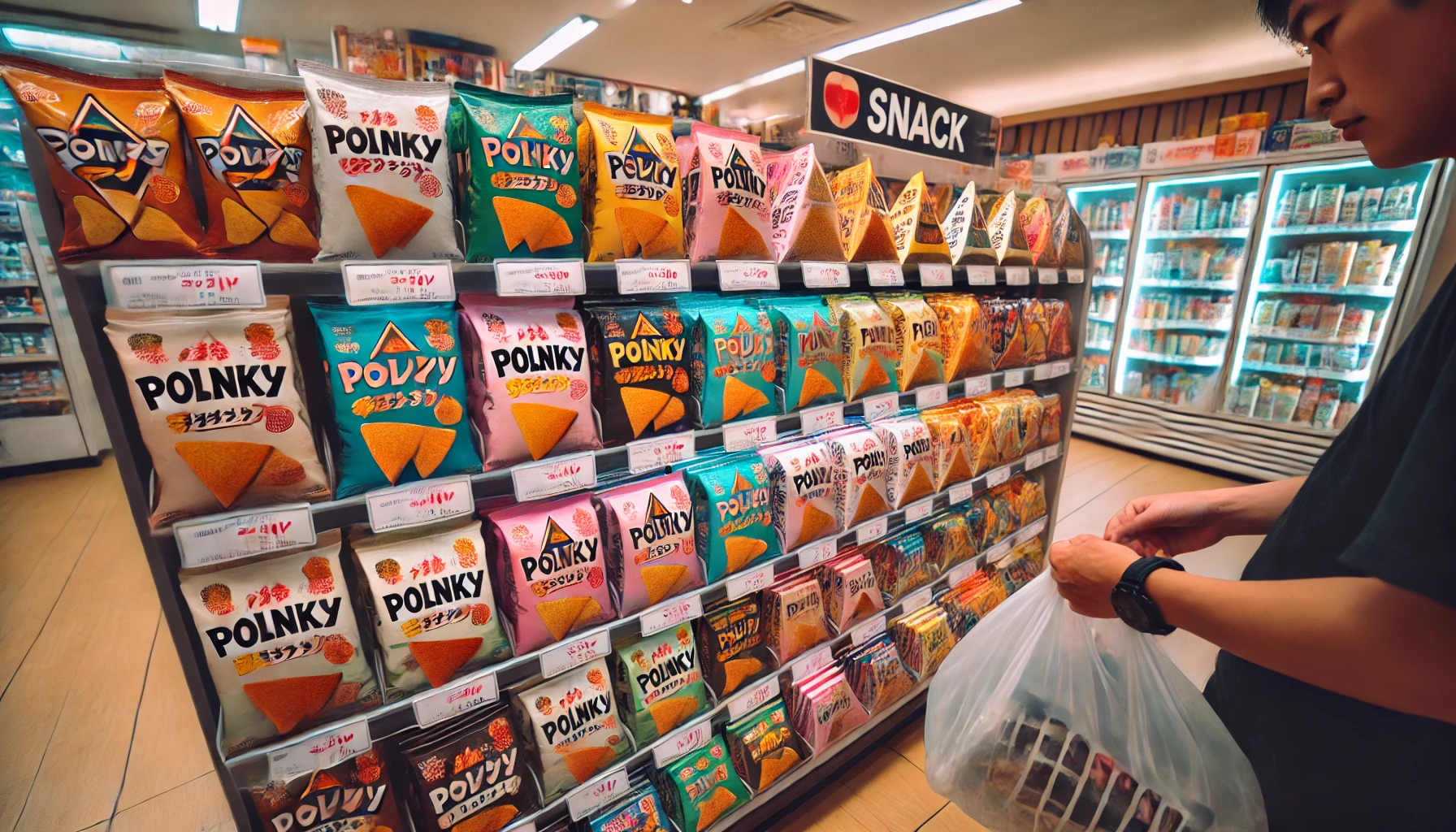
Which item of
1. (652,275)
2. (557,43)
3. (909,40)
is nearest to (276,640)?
(652,275)

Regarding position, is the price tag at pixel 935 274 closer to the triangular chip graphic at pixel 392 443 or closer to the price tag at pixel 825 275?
the price tag at pixel 825 275

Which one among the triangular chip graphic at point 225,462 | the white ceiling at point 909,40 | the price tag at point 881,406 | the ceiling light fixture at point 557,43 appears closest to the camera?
the triangular chip graphic at point 225,462


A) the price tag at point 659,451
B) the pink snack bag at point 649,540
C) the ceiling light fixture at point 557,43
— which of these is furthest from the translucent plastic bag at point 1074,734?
the ceiling light fixture at point 557,43

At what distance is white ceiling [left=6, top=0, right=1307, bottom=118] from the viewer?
15.2 ft

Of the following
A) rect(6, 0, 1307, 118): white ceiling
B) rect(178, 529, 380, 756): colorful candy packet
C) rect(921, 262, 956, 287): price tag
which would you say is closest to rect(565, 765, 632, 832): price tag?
rect(178, 529, 380, 756): colorful candy packet

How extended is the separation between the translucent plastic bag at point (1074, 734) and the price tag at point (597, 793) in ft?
2.29

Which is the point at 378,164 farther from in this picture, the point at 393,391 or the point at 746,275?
the point at 746,275

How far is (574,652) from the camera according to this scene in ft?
4.00

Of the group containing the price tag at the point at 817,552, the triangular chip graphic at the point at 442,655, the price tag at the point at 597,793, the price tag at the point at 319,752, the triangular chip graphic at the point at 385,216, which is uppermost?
the triangular chip graphic at the point at 385,216

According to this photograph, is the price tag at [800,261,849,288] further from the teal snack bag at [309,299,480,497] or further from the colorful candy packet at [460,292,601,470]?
the teal snack bag at [309,299,480,497]

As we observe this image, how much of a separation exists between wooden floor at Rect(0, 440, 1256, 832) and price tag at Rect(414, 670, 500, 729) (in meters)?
1.09

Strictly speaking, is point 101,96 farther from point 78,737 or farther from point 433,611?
point 78,737

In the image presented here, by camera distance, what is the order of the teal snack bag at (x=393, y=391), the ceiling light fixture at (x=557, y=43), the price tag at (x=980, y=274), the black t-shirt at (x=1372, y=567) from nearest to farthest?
the black t-shirt at (x=1372, y=567) < the teal snack bag at (x=393, y=391) < the price tag at (x=980, y=274) < the ceiling light fixture at (x=557, y=43)

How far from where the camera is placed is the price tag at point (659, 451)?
1.27 m
